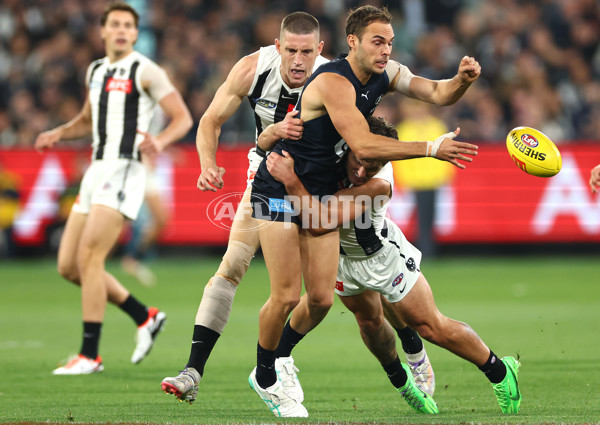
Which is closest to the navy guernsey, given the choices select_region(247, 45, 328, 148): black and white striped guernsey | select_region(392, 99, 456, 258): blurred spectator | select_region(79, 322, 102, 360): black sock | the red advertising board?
select_region(247, 45, 328, 148): black and white striped guernsey

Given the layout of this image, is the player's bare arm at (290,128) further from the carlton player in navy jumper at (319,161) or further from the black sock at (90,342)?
the black sock at (90,342)

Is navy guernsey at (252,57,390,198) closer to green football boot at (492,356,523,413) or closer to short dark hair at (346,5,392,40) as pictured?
short dark hair at (346,5,392,40)

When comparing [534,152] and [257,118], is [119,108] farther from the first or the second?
[534,152]

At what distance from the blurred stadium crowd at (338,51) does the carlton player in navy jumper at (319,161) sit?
10781mm

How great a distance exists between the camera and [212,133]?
663 centimetres

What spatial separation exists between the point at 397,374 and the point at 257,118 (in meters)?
2.03

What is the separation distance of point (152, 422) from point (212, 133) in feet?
6.72

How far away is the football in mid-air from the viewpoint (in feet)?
19.7

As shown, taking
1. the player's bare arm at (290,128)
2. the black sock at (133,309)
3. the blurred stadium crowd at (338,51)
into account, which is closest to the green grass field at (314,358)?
the black sock at (133,309)

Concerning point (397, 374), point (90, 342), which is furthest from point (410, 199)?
point (397, 374)

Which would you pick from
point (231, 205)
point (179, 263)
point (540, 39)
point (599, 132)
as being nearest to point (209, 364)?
point (231, 205)

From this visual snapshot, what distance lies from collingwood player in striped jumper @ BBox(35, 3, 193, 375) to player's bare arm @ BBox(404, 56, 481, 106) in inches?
105

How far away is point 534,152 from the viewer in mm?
6055

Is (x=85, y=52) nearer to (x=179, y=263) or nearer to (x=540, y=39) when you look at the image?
(x=179, y=263)
